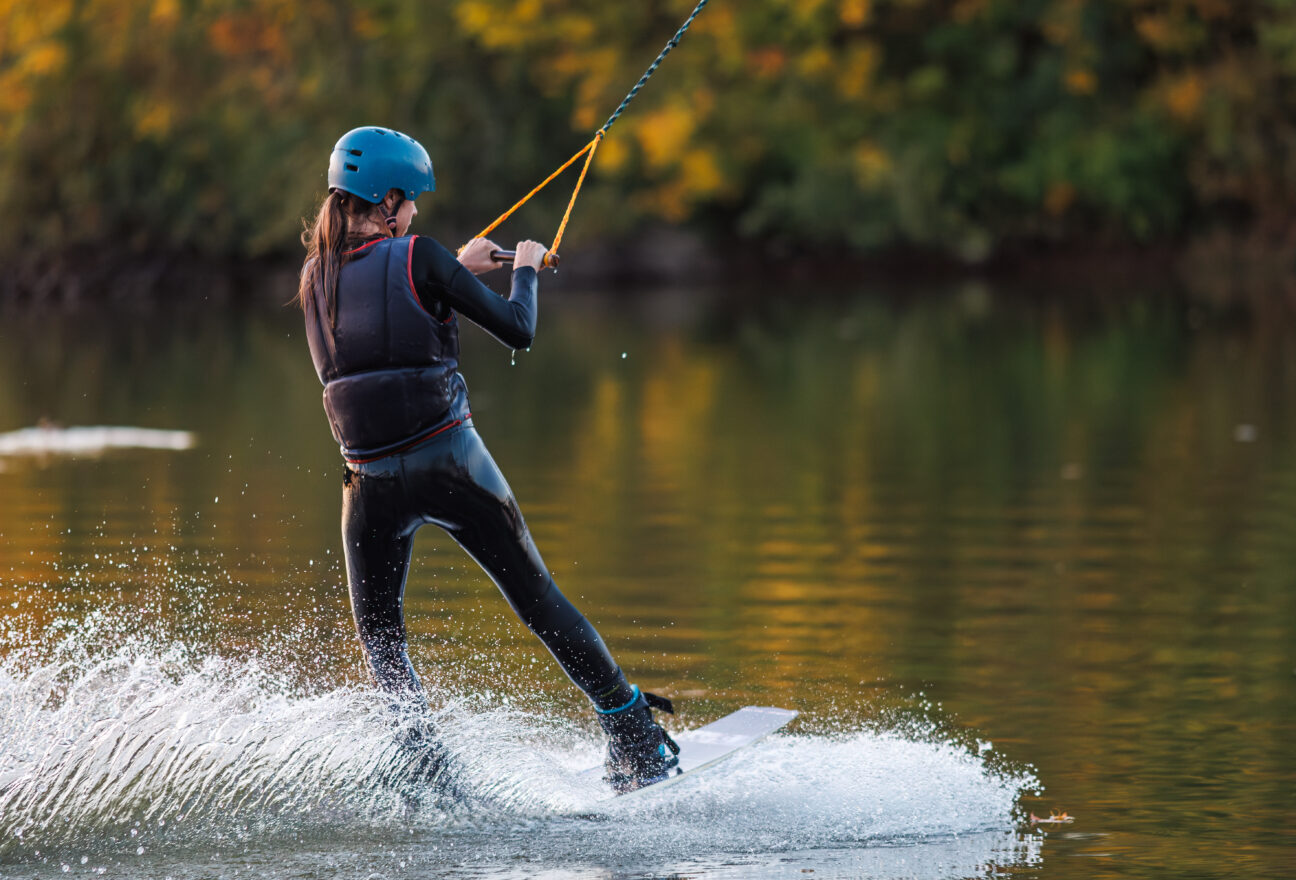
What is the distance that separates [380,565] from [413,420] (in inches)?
17.8

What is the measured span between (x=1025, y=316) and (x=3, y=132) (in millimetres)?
18137

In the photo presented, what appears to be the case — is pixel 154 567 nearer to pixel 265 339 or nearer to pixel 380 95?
pixel 265 339

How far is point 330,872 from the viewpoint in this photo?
5605 mm

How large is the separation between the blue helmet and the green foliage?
1168 inches

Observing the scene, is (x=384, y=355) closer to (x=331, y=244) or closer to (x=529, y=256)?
(x=331, y=244)

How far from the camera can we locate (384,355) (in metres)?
6.04

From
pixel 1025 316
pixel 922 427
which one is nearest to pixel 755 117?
pixel 1025 316

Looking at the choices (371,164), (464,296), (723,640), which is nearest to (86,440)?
(723,640)

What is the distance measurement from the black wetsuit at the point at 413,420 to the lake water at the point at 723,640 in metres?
0.50

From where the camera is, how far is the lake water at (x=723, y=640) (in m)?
5.98

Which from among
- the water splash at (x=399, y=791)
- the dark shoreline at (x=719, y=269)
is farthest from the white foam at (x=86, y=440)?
the dark shoreline at (x=719, y=269)

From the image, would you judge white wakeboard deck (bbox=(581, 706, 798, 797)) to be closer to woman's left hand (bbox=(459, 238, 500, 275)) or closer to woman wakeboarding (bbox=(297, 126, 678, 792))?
woman wakeboarding (bbox=(297, 126, 678, 792))

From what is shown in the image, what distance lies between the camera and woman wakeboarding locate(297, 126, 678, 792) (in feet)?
19.8

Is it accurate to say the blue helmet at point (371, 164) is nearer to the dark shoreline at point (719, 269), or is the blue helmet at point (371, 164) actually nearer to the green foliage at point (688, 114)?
the green foliage at point (688, 114)
